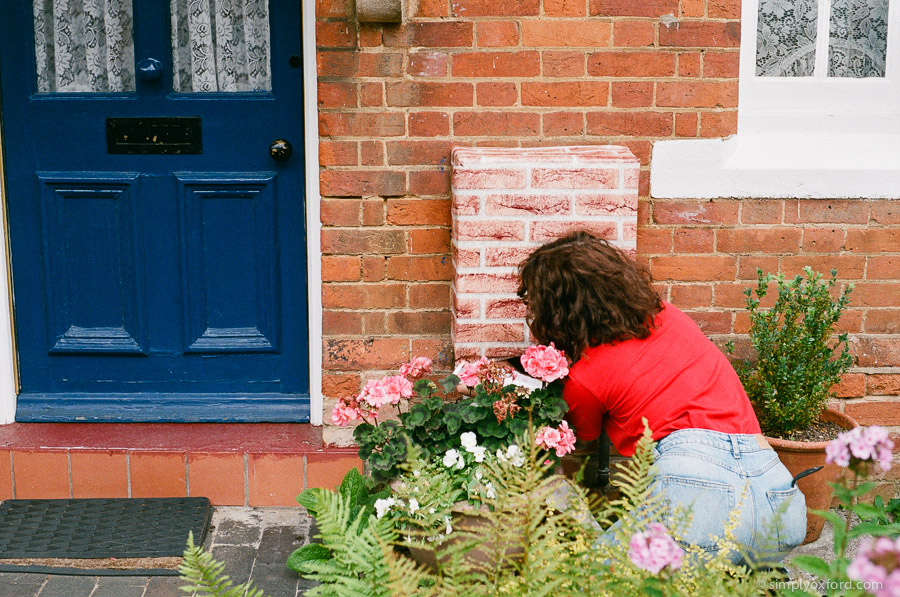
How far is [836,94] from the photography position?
3402mm

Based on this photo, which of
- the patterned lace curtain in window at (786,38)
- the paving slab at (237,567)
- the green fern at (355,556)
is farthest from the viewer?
the patterned lace curtain in window at (786,38)

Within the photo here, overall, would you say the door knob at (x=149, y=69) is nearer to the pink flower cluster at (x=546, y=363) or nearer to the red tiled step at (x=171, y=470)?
the red tiled step at (x=171, y=470)

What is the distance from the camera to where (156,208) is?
351cm

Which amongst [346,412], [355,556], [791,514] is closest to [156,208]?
[346,412]

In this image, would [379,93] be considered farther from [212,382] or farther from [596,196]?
[212,382]

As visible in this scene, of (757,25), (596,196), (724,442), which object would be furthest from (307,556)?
(757,25)

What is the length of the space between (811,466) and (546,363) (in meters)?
1.15

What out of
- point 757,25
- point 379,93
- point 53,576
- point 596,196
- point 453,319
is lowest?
point 53,576

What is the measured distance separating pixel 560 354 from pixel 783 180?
1317 mm

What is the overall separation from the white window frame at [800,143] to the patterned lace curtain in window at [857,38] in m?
0.03

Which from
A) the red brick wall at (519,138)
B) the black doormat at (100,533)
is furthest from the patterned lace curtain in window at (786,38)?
the black doormat at (100,533)

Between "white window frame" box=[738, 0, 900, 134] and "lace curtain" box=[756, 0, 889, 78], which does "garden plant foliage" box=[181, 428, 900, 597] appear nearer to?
"white window frame" box=[738, 0, 900, 134]

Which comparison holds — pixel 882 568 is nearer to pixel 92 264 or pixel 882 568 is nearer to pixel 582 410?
pixel 582 410

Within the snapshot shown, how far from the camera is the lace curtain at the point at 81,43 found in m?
3.43
